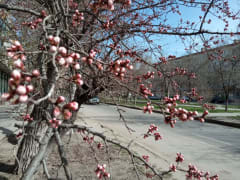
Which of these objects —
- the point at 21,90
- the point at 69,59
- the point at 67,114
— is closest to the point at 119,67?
the point at 69,59

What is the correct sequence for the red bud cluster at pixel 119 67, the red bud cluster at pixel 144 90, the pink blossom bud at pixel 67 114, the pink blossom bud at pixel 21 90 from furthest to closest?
the red bud cluster at pixel 144 90, the red bud cluster at pixel 119 67, the pink blossom bud at pixel 67 114, the pink blossom bud at pixel 21 90

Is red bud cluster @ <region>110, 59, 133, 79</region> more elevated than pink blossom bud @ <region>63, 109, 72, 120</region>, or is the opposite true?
red bud cluster @ <region>110, 59, 133, 79</region>

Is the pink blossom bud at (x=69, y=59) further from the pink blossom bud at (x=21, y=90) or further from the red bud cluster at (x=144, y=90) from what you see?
the red bud cluster at (x=144, y=90)

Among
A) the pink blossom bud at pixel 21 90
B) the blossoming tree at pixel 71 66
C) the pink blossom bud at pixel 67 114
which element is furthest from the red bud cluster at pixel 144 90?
the pink blossom bud at pixel 21 90

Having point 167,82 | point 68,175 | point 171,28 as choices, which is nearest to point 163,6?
point 171,28

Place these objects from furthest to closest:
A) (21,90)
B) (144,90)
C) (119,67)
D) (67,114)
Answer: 1. (144,90)
2. (119,67)
3. (67,114)
4. (21,90)

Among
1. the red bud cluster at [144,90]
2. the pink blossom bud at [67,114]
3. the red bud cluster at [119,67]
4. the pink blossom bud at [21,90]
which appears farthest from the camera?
the red bud cluster at [144,90]

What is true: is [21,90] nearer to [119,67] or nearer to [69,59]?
[69,59]

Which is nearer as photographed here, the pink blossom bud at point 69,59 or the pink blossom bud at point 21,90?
the pink blossom bud at point 21,90

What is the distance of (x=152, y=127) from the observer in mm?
2301

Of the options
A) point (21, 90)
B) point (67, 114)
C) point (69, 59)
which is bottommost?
point (67, 114)

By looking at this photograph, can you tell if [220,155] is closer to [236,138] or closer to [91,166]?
[236,138]

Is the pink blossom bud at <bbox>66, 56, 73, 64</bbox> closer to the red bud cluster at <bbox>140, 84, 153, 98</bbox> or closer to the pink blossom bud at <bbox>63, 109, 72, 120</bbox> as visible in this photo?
the pink blossom bud at <bbox>63, 109, 72, 120</bbox>

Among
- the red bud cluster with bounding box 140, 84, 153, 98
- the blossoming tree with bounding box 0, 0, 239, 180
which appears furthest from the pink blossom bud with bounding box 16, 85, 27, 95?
the red bud cluster with bounding box 140, 84, 153, 98
